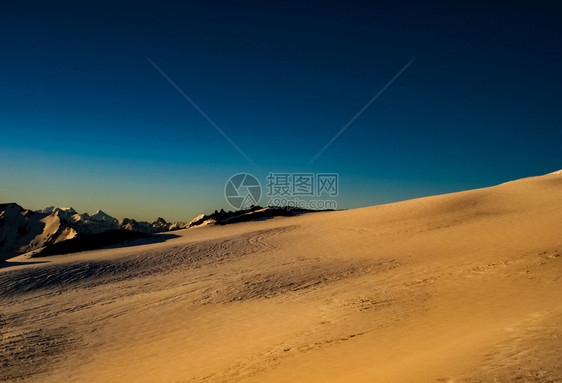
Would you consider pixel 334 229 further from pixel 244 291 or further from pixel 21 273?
pixel 21 273

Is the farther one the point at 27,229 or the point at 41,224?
the point at 27,229

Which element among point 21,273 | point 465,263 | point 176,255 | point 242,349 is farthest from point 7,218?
point 465,263

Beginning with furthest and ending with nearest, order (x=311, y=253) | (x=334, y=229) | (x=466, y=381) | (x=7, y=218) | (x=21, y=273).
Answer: (x=7, y=218) < (x=334, y=229) < (x=311, y=253) < (x=21, y=273) < (x=466, y=381)

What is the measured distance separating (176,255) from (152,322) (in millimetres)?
10700

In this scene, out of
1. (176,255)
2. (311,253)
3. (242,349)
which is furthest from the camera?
(176,255)

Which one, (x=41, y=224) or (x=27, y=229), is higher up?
(x=41, y=224)

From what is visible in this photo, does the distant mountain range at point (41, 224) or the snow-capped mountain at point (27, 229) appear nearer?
the distant mountain range at point (41, 224)

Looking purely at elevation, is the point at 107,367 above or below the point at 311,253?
below

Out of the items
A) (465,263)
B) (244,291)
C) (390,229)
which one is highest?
(390,229)

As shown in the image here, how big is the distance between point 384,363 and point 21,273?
19.7m

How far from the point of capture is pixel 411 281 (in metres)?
12.0

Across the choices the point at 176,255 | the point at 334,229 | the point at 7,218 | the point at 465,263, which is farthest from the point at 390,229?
the point at 7,218

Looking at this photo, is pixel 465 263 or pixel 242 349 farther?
pixel 465 263

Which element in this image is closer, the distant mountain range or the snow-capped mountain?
the distant mountain range
